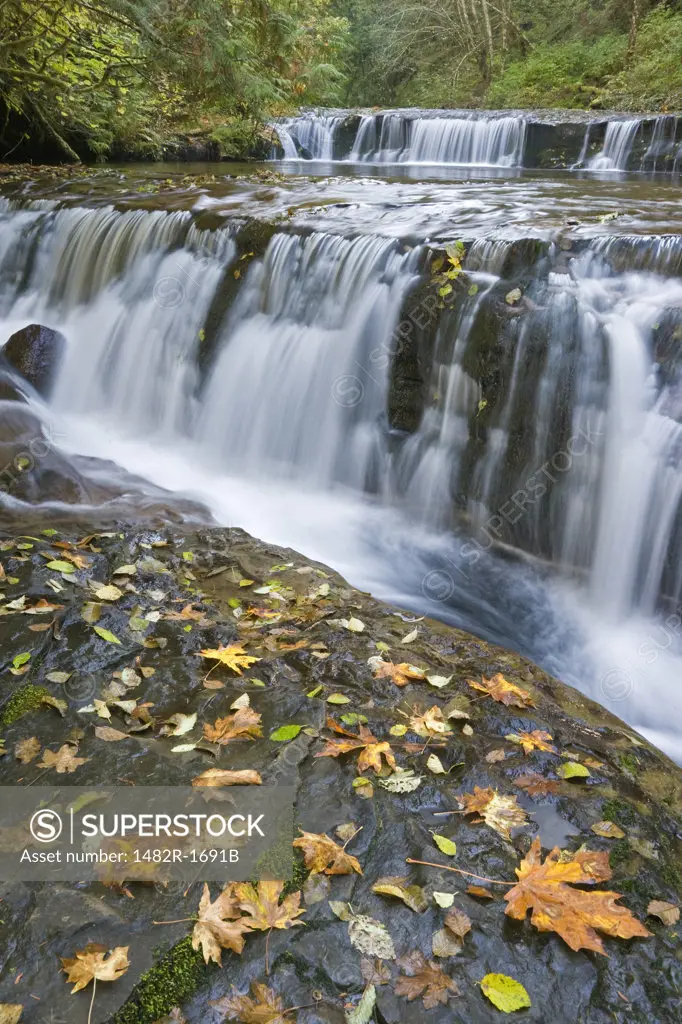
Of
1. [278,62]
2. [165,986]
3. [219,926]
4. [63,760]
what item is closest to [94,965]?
[165,986]

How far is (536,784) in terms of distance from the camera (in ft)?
→ 8.91

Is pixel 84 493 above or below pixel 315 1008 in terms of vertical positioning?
above

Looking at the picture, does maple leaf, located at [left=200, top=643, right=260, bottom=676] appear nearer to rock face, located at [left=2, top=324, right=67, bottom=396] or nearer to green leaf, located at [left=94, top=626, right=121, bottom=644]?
green leaf, located at [left=94, top=626, right=121, bottom=644]

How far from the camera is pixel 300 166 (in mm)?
15141

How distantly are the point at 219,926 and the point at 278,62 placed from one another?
10029 millimetres

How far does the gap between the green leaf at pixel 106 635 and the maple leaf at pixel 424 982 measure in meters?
1.93

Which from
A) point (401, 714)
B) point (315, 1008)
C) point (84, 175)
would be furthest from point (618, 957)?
point (84, 175)

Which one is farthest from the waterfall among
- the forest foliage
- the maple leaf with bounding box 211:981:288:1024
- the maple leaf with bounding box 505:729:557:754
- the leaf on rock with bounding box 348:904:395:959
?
the maple leaf with bounding box 211:981:288:1024

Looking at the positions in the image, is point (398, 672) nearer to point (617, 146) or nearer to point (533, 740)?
point (533, 740)

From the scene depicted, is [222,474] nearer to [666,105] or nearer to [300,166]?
[300,166]

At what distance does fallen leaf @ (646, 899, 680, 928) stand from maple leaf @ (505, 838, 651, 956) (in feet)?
0.29

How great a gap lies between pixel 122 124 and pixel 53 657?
13.7 metres

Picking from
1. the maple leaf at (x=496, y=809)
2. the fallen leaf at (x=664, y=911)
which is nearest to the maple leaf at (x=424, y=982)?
the maple leaf at (x=496, y=809)

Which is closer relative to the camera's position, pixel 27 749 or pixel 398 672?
pixel 27 749
